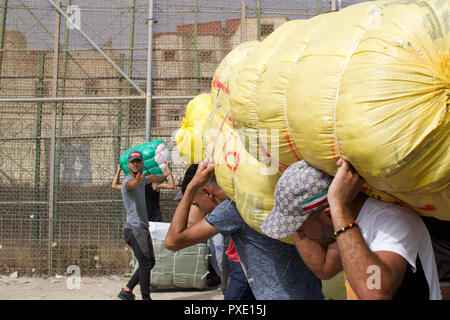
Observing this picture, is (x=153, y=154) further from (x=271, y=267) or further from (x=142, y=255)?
(x=271, y=267)

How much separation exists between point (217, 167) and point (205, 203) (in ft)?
2.12

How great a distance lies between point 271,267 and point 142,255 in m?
3.06

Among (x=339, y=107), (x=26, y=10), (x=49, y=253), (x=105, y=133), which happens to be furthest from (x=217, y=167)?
(x=26, y=10)

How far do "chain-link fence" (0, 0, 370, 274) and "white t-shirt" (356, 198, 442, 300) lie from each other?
16.2 feet


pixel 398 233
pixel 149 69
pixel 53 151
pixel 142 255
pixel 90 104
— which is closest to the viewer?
pixel 398 233

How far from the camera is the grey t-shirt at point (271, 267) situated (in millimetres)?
2348

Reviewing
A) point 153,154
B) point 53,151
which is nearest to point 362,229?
point 153,154

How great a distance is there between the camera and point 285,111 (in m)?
1.54

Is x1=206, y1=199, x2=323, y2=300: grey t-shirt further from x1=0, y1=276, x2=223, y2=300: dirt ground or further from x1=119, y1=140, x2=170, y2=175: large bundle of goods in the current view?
x1=0, y1=276, x2=223, y2=300: dirt ground

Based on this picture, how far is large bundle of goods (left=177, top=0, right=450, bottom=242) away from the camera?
123cm

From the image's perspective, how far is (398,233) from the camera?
1451 millimetres

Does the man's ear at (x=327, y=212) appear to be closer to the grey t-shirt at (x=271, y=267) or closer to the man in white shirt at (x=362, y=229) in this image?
the man in white shirt at (x=362, y=229)

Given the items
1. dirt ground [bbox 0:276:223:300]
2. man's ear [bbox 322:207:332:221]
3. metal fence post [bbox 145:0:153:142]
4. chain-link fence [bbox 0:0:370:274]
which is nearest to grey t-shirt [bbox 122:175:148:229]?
metal fence post [bbox 145:0:153:142]
